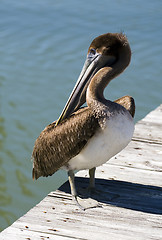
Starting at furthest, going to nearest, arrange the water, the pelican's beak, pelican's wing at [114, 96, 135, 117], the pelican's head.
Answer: the water → pelican's wing at [114, 96, 135, 117] → the pelican's beak → the pelican's head

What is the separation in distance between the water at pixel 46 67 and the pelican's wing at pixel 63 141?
1909 millimetres

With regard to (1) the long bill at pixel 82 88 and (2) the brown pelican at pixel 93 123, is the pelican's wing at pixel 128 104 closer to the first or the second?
(2) the brown pelican at pixel 93 123

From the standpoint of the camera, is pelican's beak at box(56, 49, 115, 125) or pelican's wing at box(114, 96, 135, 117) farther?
pelican's wing at box(114, 96, 135, 117)

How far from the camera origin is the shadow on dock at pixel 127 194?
3.85 m

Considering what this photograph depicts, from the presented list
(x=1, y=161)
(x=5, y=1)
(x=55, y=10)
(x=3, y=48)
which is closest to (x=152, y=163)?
(x=1, y=161)

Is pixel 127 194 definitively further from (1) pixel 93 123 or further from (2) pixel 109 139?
(1) pixel 93 123

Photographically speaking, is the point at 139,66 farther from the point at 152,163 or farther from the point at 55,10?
the point at 152,163

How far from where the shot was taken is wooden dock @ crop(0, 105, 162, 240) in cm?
344

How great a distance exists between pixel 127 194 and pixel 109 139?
0.71 meters

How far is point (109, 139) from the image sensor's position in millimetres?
3555

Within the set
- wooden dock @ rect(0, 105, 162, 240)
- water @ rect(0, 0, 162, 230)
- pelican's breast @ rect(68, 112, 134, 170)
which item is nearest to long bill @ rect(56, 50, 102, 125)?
pelican's breast @ rect(68, 112, 134, 170)

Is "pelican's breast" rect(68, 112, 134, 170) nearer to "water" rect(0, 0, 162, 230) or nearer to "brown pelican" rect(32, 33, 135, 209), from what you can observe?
"brown pelican" rect(32, 33, 135, 209)

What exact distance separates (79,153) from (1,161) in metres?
3.44

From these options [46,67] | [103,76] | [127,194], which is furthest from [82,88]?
[46,67]
